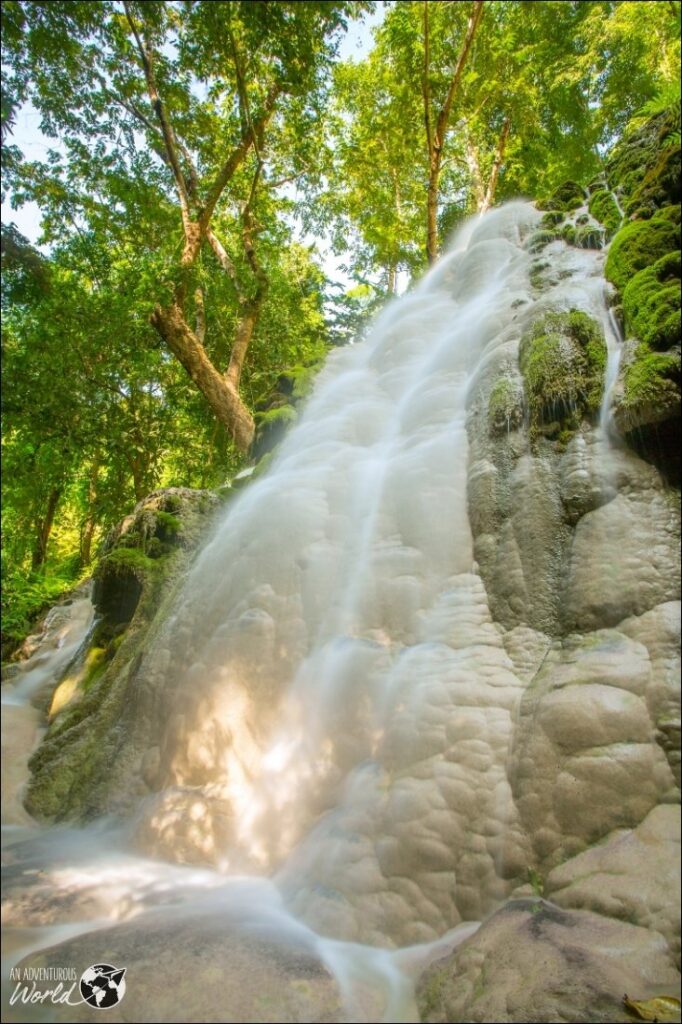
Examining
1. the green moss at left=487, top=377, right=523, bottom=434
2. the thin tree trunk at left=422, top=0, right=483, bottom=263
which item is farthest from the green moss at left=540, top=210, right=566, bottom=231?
the green moss at left=487, top=377, right=523, bottom=434

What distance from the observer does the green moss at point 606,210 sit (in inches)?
273

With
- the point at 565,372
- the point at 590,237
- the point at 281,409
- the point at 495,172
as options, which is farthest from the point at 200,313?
the point at 495,172

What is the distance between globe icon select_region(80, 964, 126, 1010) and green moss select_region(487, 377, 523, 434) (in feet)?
14.5

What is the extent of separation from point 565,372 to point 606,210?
4.54 m

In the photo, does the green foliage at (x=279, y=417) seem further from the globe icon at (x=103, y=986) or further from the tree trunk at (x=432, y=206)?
the globe icon at (x=103, y=986)

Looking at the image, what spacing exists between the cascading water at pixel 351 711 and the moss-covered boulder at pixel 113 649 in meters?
0.51

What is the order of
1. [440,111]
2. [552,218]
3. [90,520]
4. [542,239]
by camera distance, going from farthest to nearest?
1. [90,520]
2. [440,111]
3. [552,218]
4. [542,239]

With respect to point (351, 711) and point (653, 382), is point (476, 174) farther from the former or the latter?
point (351, 711)

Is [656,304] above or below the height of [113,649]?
above

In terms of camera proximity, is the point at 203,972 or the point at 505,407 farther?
the point at 505,407

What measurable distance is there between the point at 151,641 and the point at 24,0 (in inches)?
234

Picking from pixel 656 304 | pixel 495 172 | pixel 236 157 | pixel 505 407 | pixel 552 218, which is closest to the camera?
pixel 656 304

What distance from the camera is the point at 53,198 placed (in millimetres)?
10516

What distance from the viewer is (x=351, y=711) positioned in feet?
13.0
